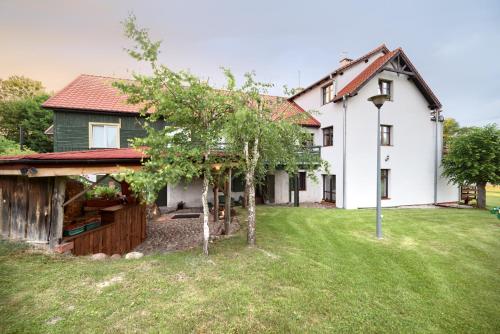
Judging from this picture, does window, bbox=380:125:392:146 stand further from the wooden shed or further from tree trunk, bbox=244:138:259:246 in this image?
the wooden shed

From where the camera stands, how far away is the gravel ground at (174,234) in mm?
8578

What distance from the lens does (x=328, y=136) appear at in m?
16.9

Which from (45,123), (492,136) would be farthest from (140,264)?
(45,123)

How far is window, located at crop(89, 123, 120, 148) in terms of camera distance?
13892 mm

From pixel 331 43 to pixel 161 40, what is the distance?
86.7 feet

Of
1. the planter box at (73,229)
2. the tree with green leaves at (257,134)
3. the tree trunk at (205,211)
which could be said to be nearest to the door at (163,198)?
the planter box at (73,229)

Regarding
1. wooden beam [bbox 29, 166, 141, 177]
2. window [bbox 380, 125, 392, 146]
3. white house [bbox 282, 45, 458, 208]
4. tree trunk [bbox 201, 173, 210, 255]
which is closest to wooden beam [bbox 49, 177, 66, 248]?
wooden beam [bbox 29, 166, 141, 177]

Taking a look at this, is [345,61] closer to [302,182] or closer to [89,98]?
[302,182]

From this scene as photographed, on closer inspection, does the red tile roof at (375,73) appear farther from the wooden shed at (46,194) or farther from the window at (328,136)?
the wooden shed at (46,194)

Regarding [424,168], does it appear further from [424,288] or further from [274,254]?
[274,254]

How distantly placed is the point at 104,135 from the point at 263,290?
14470mm

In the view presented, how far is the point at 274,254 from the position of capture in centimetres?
639

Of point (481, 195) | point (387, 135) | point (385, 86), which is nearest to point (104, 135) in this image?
A: point (387, 135)

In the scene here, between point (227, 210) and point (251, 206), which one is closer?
point (251, 206)
